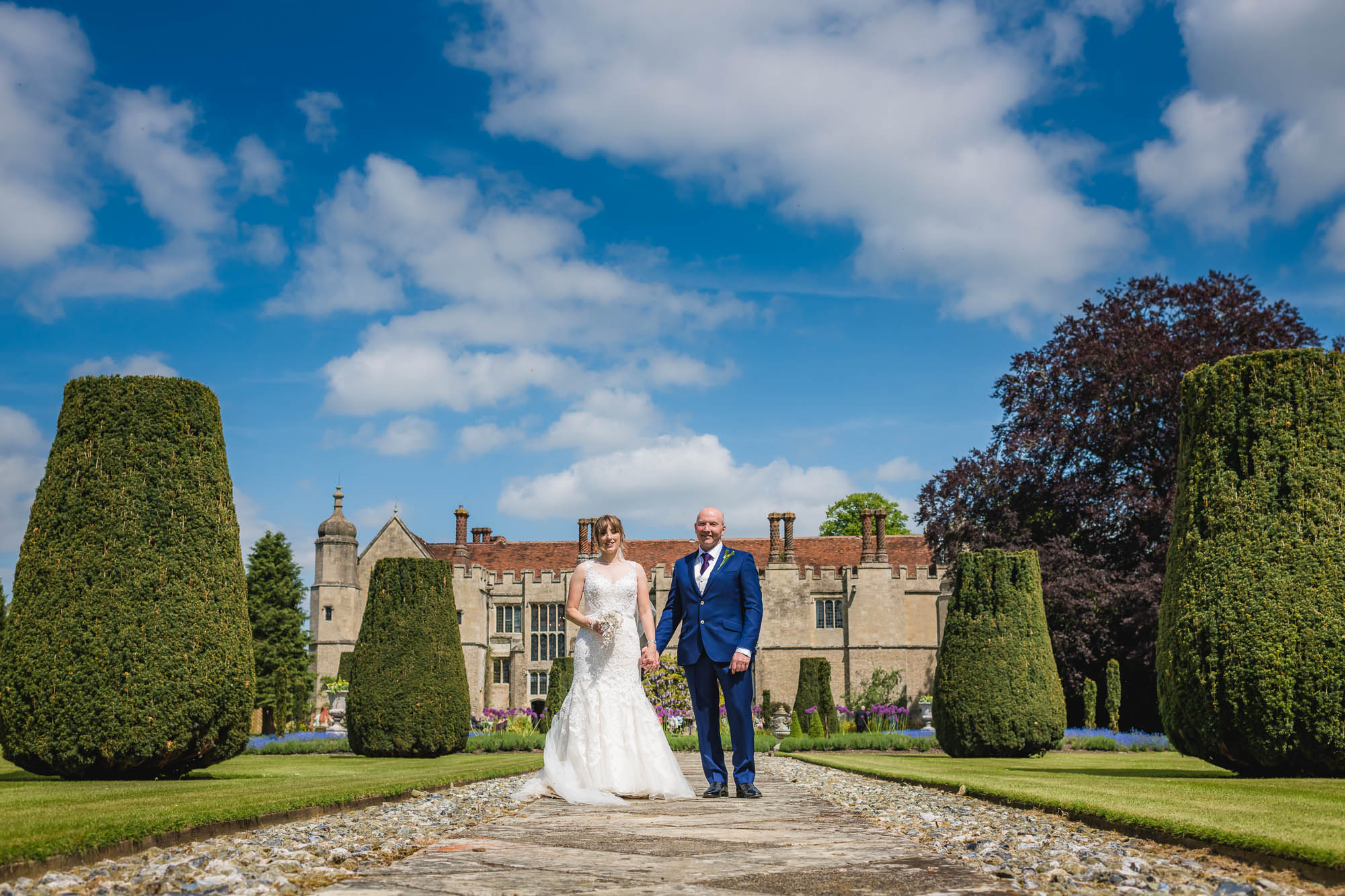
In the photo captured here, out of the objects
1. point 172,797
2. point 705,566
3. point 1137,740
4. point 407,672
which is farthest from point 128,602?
point 1137,740

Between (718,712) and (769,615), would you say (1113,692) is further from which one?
(718,712)

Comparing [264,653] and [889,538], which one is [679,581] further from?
[889,538]

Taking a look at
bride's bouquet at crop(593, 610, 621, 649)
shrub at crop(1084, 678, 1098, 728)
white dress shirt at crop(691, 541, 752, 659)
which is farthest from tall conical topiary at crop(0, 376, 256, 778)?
shrub at crop(1084, 678, 1098, 728)

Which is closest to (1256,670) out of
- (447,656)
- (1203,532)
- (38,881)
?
(1203,532)

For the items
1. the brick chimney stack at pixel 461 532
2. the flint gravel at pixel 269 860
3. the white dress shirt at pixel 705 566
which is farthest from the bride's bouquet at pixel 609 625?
the brick chimney stack at pixel 461 532

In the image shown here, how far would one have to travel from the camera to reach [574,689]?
7734 mm

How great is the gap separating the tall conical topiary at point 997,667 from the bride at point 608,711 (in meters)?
8.96

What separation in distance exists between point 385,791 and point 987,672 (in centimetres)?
1026

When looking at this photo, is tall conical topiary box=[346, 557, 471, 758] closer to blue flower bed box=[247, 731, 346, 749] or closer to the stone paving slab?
blue flower bed box=[247, 731, 346, 749]

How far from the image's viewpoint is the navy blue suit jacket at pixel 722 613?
22.5 feet

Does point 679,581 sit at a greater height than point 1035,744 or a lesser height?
greater

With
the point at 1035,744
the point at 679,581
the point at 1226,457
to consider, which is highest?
the point at 1226,457

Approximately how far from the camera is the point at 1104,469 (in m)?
25.2

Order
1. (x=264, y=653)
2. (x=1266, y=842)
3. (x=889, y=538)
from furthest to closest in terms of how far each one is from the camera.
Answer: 1. (x=889, y=538)
2. (x=264, y=653)
3. (x=1266, y=842)
